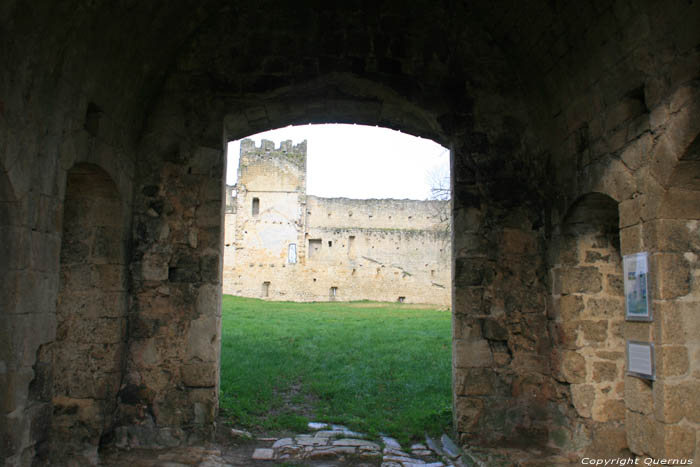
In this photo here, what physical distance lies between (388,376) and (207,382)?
3.11 m

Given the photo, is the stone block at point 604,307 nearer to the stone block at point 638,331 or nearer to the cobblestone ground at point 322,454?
the stone block at point 638,331

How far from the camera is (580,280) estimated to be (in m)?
4.93

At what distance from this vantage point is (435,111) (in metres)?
5.48

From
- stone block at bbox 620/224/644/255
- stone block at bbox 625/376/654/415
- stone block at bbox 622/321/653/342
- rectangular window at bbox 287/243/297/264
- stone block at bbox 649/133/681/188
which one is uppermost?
rectangular window at bbox 287/243/297/264

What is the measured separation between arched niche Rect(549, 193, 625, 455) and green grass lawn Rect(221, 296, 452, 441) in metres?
1.40

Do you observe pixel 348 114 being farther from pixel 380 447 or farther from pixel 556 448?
pixel 556 448

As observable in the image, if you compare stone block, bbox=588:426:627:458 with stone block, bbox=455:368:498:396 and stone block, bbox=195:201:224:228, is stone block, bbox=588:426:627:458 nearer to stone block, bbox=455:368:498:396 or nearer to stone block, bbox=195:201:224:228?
stone block, bbox=455:368:498:396

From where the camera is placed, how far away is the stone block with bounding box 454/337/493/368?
5164 millimetres

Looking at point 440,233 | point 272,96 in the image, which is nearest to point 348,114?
point 272,96

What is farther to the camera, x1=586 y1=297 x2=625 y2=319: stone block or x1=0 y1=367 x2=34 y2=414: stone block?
x1=586 y1=297 x2=625 y2=319: stone block

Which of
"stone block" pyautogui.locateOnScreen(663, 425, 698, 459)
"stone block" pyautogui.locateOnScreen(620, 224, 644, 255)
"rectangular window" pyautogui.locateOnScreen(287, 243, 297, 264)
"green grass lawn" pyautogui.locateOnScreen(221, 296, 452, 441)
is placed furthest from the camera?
"rectangular window" pyautogui.locateOnScreen(287, 243, 297, 264)

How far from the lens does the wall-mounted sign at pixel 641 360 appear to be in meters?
3.66

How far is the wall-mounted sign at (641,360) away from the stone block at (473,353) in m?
1.45

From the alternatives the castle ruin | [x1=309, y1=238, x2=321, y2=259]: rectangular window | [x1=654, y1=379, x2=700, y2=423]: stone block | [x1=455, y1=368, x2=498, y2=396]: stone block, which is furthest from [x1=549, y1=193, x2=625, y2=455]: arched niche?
[x1=309, y1=238, x2=321, y2=259]: rectangular window
